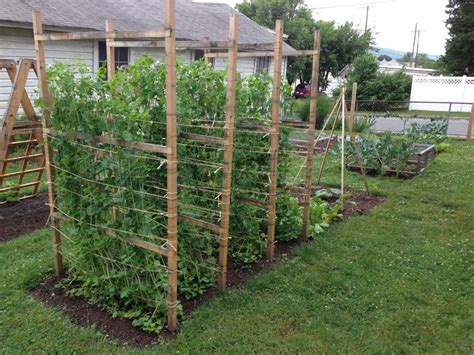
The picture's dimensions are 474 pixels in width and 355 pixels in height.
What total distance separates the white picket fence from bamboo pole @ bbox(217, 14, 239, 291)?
79.5 feet

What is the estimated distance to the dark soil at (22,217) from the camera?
Result: 4.91 m

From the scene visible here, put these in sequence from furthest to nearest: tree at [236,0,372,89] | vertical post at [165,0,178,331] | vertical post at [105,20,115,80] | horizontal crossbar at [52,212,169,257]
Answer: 1. tree at [236,0,372,89]
2. vertical post at [105,20,115,80]
3. horizontal crossbar at [52,212,169,257]
4. vertical post at [165,0,178,331]

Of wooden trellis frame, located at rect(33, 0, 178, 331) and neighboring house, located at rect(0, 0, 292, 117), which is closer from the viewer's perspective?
wooden trellis frame, located at rect(33, 0, 178, 331)

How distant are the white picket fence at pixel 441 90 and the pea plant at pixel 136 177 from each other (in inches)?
938

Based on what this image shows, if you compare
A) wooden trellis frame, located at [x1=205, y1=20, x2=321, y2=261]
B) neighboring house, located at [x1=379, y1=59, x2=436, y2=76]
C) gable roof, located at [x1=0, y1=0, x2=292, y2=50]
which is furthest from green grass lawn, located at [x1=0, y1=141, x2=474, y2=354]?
neighboring house, located at [x1=379, y1=59, x2=436, y2=76]

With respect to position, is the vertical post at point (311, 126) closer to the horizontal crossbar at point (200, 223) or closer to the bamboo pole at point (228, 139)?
the bamboo pole at point (228, 139)

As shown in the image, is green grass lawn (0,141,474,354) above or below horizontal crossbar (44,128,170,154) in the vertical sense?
below

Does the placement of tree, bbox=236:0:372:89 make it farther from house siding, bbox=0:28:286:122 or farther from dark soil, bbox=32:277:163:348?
dark soil, bbox=32:277:163:348

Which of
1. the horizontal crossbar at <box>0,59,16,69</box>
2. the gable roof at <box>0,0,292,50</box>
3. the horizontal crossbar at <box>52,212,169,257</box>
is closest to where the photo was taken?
the horizontal crossbar at <box>52,212,169,257</box>

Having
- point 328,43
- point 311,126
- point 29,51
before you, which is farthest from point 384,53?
point 311,126

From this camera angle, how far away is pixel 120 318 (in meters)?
3.28

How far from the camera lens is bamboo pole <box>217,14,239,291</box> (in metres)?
3.23

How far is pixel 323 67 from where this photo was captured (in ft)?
98.4

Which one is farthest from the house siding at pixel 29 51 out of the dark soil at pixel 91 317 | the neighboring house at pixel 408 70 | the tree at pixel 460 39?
the tree at pixel 460 39
